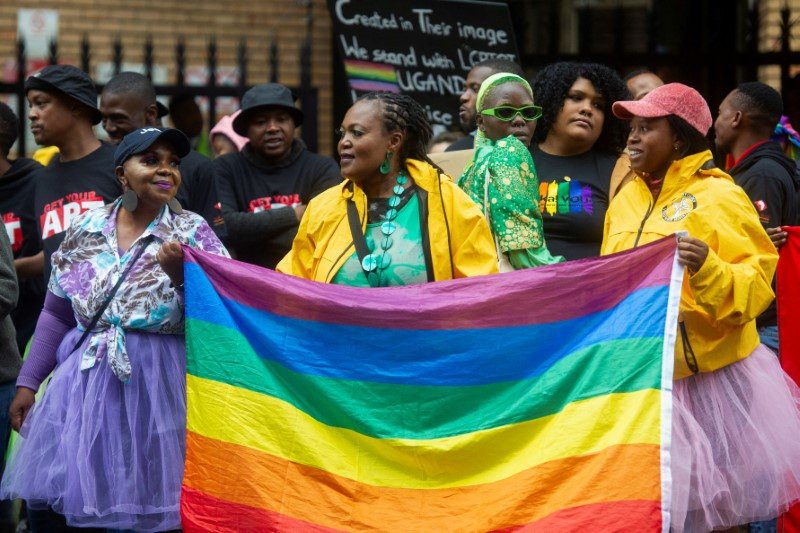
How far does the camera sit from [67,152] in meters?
6.87

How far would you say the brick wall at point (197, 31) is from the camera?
12016 millimetres

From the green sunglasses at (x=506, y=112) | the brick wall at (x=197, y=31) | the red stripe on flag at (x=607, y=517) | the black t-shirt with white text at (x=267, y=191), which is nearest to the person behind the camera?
the red stripe on flag at (x=607, y=517)

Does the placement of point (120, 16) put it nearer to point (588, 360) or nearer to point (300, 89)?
point (300, 89)

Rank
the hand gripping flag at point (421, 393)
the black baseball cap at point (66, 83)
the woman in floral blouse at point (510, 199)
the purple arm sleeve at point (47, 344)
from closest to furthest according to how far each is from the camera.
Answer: the hand gripping flag at point (421, 393) < the woman in floral blouse at point (510, 199) < the purple arm sleeve at point (47, 344) < the black baseball cap at point (66, 83)

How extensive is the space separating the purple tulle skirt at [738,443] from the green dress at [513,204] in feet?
2.93

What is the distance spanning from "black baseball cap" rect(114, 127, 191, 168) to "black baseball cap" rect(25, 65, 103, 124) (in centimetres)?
115

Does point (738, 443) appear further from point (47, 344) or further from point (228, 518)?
point (47, 344)

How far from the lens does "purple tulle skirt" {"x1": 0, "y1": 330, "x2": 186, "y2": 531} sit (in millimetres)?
5547

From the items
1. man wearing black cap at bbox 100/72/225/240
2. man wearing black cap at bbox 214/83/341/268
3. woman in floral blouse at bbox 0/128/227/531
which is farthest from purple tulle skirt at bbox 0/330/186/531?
man wearing black cap at bbox 214/83/341/268

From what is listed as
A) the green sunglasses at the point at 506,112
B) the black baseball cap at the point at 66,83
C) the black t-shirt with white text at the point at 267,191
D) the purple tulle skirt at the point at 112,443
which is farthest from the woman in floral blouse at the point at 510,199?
the black baseball cap at the point at 66,83

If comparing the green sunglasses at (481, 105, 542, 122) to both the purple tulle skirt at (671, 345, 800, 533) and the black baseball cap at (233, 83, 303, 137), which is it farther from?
the black baseball cap at (233, 83, 303, 137)

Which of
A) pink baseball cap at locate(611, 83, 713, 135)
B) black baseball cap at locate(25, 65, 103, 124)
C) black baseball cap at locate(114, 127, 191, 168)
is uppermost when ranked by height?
black baseball cap at locate(25, 65, 103, 124)

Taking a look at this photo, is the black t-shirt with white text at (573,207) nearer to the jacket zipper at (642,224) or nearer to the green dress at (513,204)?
the green dress at (513,204)

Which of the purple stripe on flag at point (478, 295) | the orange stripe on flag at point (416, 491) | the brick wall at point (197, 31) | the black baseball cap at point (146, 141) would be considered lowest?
the orange stripe on flag at point (416, 491)
